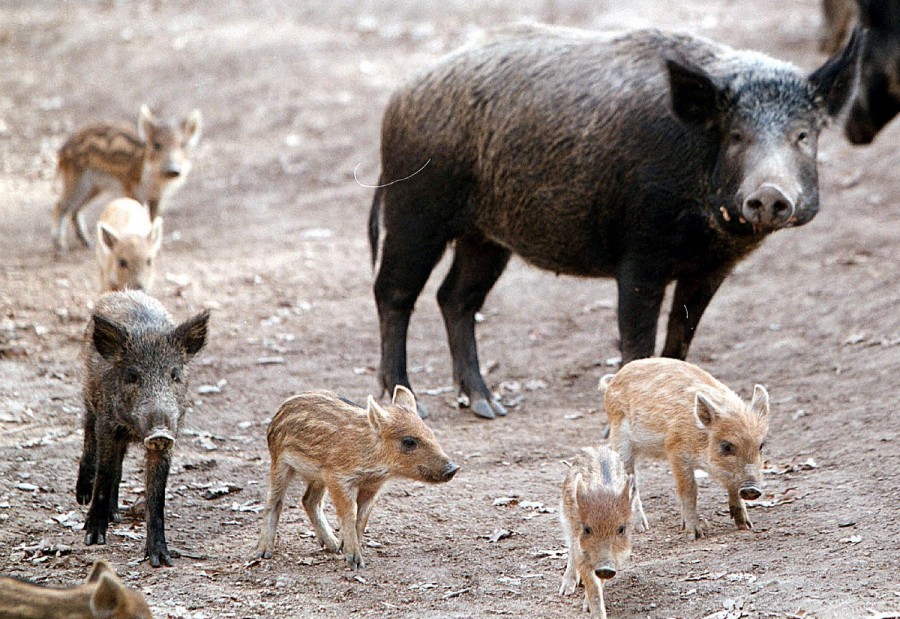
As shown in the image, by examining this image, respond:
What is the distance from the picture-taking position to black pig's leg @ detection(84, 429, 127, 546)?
5.45 metres

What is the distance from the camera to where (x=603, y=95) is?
7.16 metres

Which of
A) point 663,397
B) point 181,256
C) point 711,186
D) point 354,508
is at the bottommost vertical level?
point 181,256

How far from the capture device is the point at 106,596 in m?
3.95

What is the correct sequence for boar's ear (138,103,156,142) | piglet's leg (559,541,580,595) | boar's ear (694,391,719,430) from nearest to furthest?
piglet's leg (559,541,580,595) → boar's ear (694,391,719,430) → boar's ear (138,103,156,142)

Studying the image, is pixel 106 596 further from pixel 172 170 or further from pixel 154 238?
pixel 172 170

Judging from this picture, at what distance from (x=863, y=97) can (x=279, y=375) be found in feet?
14.5

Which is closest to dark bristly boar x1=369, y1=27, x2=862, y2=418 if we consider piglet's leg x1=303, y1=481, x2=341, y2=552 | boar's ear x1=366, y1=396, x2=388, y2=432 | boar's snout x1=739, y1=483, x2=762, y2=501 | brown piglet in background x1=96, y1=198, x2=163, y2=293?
boar's snout x1=739, y1=483, x2=762, y2=501

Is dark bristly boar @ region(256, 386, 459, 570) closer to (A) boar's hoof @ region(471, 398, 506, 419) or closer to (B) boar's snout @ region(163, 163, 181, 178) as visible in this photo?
(A) boar's hoof @ region(471, 398, 506, 419)

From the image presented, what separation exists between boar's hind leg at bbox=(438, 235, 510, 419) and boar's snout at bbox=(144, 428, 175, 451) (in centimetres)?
306

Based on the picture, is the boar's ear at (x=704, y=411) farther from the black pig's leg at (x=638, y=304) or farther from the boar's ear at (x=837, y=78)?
the boar's ear at (x=837, y=78)

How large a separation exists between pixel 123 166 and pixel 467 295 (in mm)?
4741

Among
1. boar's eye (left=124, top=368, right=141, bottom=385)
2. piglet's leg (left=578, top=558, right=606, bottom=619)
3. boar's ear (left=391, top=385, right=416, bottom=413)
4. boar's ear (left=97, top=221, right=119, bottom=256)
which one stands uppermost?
boar's eye (left=124, top=368, right=141, bottom=385)

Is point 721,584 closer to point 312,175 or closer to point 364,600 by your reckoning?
point 364,600

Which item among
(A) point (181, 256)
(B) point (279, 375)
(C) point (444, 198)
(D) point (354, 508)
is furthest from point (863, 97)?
(A) point (181, 256)
